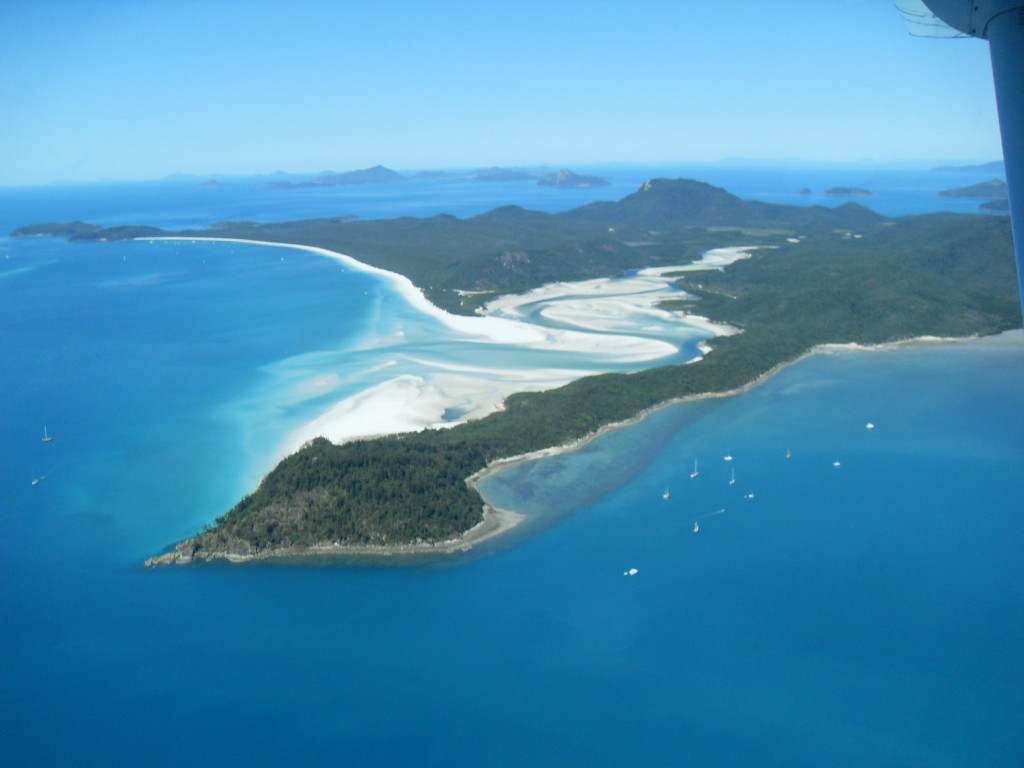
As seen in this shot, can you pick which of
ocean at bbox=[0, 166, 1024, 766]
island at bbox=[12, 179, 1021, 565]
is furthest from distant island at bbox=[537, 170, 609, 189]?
ocean at bbox=[0, 166, 1024, 766]

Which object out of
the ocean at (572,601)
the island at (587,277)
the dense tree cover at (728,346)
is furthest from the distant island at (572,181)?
the ocean at (572,601)

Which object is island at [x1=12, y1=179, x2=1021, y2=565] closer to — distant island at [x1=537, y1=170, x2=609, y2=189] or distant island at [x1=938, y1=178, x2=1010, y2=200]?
distant island at [x1=938, y1=178, x2=1010, y2=200]

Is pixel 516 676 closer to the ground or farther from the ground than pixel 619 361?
closer to the ground

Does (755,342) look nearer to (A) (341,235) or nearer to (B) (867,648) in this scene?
(B) (867,648)

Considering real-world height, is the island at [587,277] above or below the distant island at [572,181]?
below

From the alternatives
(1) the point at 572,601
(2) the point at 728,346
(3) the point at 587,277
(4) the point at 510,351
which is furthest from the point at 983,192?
(1) the point at 572,601

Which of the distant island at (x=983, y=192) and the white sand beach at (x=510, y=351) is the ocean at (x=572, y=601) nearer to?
the white sand beach at (x=510, y=351)

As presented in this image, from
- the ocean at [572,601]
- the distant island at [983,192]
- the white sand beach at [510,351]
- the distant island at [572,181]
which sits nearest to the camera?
the ocean at [572,601]

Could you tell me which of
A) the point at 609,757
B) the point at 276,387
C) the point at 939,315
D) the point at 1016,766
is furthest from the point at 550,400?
the point at 939,315
